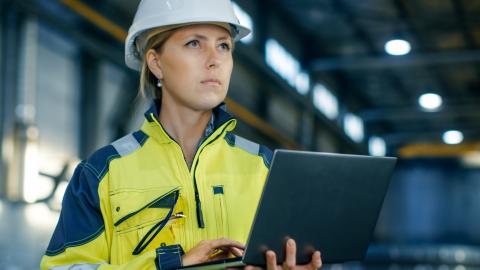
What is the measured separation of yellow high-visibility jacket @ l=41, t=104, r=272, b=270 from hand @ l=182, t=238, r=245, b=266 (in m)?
0.06

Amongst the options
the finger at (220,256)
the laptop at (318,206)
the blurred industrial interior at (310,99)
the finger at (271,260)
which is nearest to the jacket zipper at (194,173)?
the finger at (220,256)

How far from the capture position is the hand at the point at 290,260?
200cm

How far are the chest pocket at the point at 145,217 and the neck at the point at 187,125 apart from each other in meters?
0.17

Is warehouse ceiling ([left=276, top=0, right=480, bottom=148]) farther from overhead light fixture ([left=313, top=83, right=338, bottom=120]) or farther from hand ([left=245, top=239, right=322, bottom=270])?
hand ([left=245, top=239, right=322, bottom=270])

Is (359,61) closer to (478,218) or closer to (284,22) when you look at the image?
(284,22)

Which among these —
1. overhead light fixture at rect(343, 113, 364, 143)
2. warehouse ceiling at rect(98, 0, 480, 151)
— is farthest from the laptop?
overhead light fixture at rect(343, 113, 364, 143)

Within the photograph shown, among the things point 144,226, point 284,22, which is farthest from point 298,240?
point 284,22

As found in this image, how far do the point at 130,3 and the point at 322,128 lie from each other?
11.7 m

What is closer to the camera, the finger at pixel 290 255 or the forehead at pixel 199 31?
the finger at pixel 290 255

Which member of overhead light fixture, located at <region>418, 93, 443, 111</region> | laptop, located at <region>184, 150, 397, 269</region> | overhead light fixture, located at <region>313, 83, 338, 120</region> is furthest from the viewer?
overhead light fixture, located at <region>418, 93, 443, 111</region>

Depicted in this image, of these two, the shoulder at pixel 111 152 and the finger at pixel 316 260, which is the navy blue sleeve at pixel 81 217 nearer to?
the shoulder at pixel 111 152

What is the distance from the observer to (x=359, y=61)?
66.2 ft

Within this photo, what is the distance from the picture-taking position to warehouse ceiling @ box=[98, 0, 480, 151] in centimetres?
1767

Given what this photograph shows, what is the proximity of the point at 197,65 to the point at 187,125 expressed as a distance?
175 mm
